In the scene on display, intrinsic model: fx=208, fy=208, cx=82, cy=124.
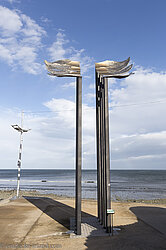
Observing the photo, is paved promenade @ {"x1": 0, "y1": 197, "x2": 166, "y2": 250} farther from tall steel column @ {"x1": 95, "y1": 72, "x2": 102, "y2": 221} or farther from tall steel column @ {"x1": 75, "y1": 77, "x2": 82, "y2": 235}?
tall steel column @ {"x1": 95, "y1": 72, "x2": 102, "y2": 221}

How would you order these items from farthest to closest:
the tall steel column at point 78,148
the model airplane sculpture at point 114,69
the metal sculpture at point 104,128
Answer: the model airplane sculpture at point 114,69
the metal sculpture at point 104,128
the tall steel column at point 78,148

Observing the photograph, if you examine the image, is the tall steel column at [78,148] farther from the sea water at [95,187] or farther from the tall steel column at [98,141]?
the sea water at [95,187]

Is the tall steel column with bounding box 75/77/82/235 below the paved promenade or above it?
above

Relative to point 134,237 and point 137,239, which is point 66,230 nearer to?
point 134,237

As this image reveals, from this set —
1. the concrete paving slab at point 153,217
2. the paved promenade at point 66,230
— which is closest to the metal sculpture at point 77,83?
the paved promenade at point 66,230

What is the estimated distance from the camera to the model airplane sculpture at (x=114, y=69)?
9.41m

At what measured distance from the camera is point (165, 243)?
720 centimetres

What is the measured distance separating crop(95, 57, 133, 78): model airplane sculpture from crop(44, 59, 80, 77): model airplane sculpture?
1.05 m

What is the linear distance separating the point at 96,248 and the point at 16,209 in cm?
798

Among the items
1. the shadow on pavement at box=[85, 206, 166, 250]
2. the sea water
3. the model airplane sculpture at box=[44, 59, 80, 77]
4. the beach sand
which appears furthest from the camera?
the sea water

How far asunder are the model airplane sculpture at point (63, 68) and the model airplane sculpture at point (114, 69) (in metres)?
1.05

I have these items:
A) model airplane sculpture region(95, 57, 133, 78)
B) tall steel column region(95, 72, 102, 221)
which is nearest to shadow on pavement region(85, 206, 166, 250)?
tall steel column region(95, 72, 102, 221)

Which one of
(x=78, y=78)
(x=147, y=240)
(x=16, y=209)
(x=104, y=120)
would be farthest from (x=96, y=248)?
(x=16, y=209)

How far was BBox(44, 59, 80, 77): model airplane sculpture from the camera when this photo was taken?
364 inches
